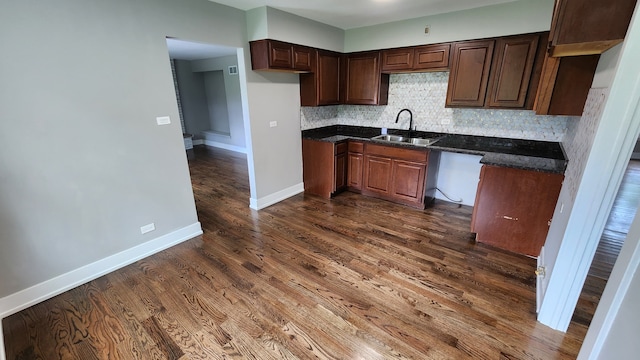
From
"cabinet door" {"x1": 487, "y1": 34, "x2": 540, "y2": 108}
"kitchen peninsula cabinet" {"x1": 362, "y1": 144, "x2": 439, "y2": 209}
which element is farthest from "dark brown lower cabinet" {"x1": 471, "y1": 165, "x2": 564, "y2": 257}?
"cabinet door" {"x1": 487, "y1": 34, "x2": 540, "y2": 108}

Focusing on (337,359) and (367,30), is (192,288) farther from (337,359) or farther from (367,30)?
(367,30)

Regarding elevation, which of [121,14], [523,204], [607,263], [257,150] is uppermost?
[121,14]

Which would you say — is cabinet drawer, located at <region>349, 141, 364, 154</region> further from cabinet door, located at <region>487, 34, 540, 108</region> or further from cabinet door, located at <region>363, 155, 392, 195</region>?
cabinet door, located at <region>487, 34, 540, 108</region>

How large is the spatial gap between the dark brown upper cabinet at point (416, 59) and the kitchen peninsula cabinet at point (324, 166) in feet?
4.07

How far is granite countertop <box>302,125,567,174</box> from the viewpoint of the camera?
245 centimetres

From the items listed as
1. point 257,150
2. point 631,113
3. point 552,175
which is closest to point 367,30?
point 257,150

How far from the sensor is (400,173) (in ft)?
11.8

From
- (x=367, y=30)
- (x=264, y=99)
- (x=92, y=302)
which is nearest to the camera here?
(x=92, y=302)

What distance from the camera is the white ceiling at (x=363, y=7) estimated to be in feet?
9.21

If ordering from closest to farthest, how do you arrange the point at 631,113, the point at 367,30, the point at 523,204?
the point at 631,113 → the point at 523,204 → the point at 367,30

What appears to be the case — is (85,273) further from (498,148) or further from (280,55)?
(498,148)

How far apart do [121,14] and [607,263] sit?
431cm

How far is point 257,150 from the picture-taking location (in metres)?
3.51

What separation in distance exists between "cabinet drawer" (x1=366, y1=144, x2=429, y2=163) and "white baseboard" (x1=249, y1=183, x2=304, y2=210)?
4.07ft
